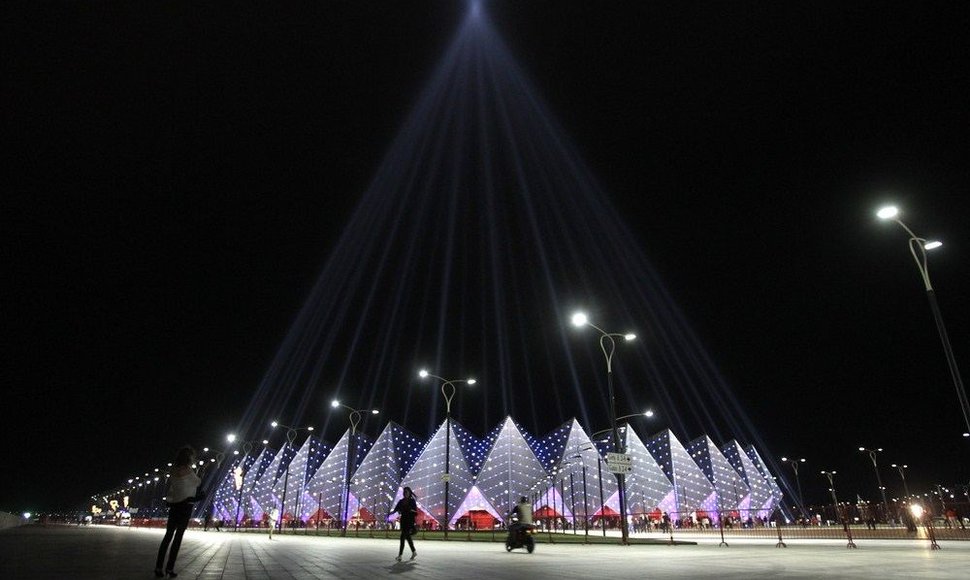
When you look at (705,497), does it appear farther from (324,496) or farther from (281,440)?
(281,440)

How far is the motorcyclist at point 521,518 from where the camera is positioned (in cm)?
1627

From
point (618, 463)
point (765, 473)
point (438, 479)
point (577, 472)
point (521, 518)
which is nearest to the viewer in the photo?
point (521, 518)

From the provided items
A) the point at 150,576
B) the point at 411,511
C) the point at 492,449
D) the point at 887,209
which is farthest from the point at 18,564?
the point at 492,449

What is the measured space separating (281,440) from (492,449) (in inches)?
3148

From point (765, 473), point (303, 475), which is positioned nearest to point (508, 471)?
point (303, 475)

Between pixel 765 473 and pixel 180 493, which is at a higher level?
pixel 765 473

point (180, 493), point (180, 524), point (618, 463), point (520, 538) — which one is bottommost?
point (520, 538)

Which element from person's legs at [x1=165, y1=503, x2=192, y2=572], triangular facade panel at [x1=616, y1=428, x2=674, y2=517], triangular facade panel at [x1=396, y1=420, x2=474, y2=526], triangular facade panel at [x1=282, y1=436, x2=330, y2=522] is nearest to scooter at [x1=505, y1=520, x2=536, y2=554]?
person's legs at [x1=165, y1=503, x2=192, y2=572]

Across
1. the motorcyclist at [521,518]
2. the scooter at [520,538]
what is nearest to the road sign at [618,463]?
the motorcyclist at [521,518]

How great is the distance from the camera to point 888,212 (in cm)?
1491

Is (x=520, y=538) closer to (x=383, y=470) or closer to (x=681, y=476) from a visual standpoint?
(x=681, y=476)

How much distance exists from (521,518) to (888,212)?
12.5 metres

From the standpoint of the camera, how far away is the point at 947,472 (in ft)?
321

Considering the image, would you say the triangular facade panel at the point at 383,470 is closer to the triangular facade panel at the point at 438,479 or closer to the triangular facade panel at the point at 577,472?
the triangular facade panel at the point at 438,479
